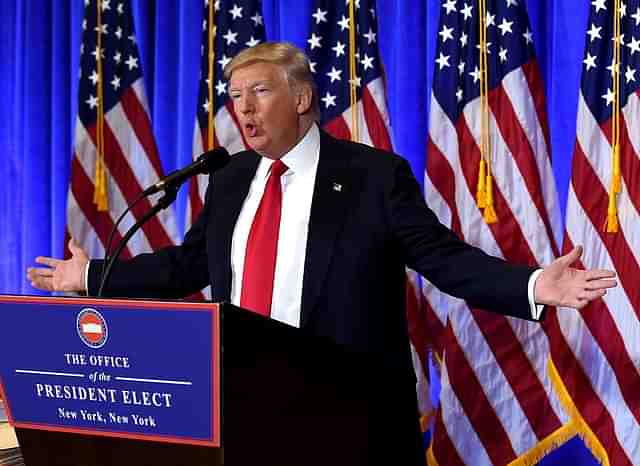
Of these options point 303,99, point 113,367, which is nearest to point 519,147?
point 303,99

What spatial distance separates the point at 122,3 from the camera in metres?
4.38

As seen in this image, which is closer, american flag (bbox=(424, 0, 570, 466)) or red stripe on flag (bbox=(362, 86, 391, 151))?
american flag (bbox=(424, 0, 570, 466))

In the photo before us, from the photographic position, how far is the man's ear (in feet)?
8.15

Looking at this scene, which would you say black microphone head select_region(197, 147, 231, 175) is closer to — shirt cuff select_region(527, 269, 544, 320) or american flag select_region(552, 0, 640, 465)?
shirt cuff select_region(527, 269, 544, 320)

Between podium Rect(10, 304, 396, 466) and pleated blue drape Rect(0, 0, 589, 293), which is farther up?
pleated blue drape Rect(0, 0, 589, 293)

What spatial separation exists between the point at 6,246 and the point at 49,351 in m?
3.58

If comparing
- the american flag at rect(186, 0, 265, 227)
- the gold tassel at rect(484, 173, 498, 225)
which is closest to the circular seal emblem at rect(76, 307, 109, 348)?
the gold tassel at rect(484, 173, 498, 225)

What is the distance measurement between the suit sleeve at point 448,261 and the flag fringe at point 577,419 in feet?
Answer: 4.07

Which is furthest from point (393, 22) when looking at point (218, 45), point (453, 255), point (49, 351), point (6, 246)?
point (49, 351)

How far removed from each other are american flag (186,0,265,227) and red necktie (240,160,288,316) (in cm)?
163

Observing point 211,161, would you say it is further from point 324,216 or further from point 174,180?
point 324,216

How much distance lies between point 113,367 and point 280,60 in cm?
114

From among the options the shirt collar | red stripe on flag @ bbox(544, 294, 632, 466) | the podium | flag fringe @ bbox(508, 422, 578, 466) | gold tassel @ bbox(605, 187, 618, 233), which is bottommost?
flag fringe @ bbox(508, 422, 578, 466)

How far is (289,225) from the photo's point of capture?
2.38m
